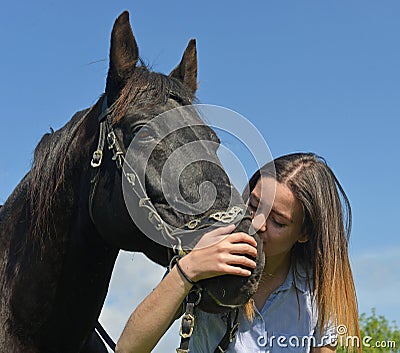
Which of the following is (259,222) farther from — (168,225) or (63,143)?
(63,143)

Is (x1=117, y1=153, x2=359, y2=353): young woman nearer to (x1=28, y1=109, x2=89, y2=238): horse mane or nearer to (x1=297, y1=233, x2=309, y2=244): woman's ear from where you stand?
(x1=297, y1=233, x2=309, y2=244): woman's ear

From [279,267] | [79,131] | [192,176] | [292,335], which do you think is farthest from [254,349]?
[79,131]

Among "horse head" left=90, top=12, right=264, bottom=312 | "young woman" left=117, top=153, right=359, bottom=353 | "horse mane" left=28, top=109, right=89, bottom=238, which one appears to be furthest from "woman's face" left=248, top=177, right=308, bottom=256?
"horse mane" left=28, top=109, right=89, bottom=238

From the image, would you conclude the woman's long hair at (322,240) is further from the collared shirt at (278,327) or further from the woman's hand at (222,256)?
the woman's hand at (222,256)

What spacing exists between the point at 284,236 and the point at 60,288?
1.25 metres

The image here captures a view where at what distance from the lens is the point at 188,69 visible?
4086mm

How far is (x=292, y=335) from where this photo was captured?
338 cm

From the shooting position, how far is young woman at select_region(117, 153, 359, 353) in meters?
3.33

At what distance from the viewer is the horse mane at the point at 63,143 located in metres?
3.47

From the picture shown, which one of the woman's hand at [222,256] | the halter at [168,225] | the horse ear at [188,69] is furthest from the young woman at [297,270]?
the horse ear at [188,69]

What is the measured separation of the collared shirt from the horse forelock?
1.12 m

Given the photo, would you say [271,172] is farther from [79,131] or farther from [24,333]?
[24,333]

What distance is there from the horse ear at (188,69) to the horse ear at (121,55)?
42 cm

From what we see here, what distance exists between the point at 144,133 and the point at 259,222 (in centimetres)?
73
